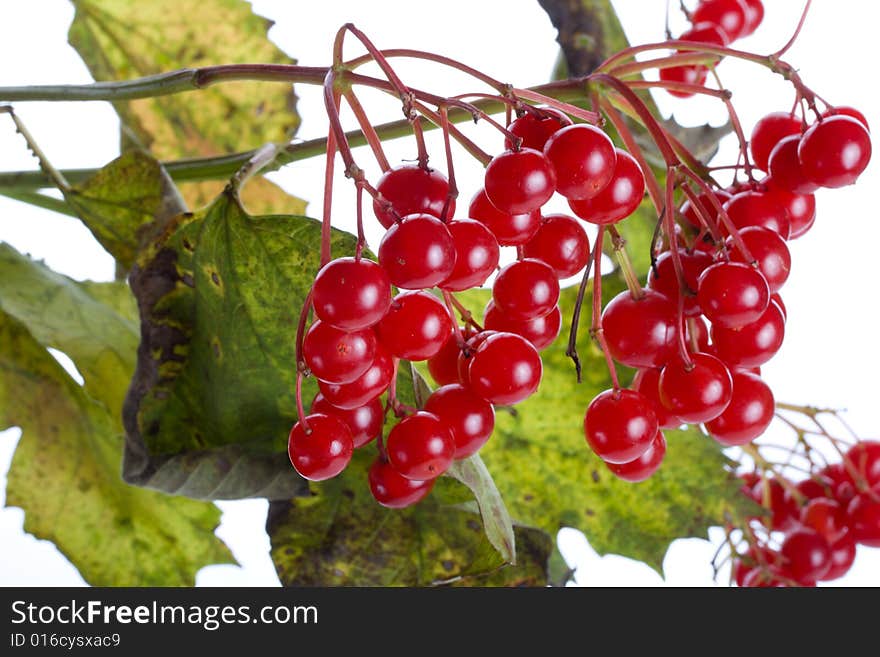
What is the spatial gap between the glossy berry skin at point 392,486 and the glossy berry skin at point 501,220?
0.09 meters

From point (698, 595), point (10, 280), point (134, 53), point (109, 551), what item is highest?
point (134, 53)

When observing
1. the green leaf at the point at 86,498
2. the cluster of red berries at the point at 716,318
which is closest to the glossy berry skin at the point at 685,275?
the cluster of red berries at the point at 716,318

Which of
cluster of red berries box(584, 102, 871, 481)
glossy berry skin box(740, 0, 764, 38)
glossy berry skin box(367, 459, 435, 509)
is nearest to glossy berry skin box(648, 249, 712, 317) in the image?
cluster of red berries box(584, 102, 871, 481)

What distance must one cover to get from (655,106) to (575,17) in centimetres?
7

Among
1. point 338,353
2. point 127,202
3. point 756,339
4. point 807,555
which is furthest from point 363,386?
point 807,555

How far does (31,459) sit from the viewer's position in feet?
1.86

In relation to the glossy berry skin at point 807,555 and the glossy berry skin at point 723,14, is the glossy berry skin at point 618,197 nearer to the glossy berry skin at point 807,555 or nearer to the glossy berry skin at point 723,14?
the glossy berry skin at point 723,14

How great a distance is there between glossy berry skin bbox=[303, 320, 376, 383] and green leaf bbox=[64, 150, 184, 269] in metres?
0.20

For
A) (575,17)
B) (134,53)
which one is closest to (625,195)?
(575,17)

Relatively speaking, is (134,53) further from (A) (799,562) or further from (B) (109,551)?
(A) (799,562)

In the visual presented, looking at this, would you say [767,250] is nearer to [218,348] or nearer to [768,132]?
[768,132]

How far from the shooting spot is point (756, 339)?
1.11 feet

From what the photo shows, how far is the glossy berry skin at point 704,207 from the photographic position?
36 centimetres

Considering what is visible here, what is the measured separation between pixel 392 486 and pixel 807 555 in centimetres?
35
